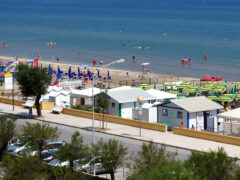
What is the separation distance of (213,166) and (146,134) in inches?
596

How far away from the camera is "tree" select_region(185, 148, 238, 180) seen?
18.3 metres

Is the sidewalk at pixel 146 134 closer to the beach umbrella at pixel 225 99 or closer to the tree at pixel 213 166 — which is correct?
the tree at pixel 213 166

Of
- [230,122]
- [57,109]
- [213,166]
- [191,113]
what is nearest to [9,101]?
[57,109]

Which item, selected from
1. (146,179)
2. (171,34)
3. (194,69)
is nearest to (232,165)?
(146,179)

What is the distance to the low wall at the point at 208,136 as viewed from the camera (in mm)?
30859

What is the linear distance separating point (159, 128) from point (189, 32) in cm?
11883

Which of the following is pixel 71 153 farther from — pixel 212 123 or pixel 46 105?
pixel 46 105

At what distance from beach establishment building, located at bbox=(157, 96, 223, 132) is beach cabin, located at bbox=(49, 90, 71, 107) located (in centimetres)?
992

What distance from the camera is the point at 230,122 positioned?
3572cm

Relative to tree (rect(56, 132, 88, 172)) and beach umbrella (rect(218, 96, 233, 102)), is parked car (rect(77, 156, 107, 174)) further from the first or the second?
beach umbrella (rect(218, 96, 233, 102))

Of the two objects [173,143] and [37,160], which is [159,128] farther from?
[37,160]

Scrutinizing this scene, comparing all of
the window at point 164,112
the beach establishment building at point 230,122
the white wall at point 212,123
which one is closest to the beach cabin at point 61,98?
the window at point 164,112

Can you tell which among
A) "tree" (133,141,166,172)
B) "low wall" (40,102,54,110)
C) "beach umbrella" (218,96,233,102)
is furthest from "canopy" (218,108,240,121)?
"low wall" (40,102,54,110)

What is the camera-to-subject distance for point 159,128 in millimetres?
34594
